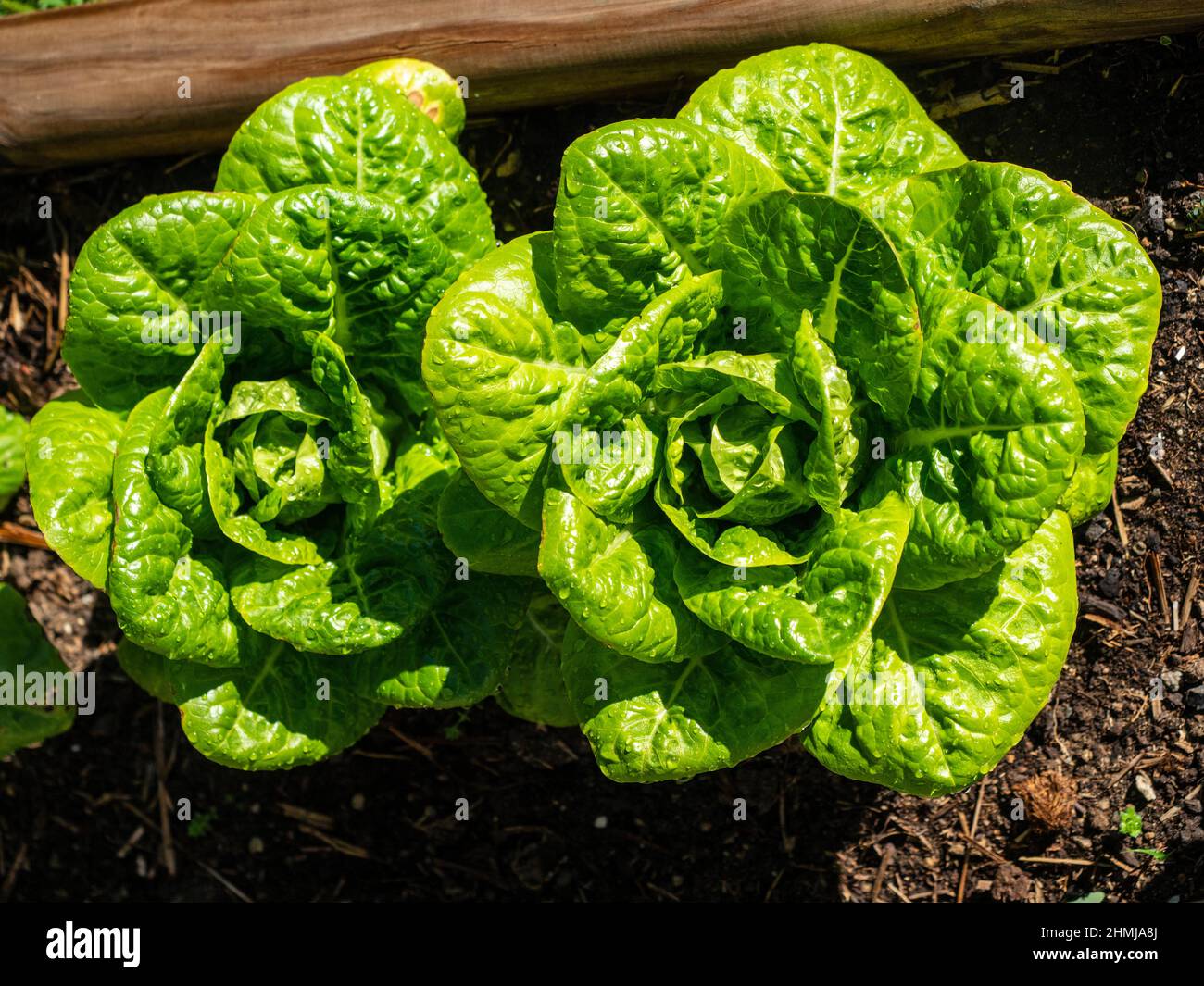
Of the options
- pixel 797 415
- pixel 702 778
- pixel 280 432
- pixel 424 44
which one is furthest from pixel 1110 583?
pixel 424 44

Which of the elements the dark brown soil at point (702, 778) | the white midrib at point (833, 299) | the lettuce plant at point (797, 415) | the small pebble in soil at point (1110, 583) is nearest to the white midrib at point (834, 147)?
the lettuce plant at point (797, 415)

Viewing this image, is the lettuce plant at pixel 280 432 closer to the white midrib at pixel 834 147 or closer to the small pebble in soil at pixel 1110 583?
the white midrib at pixel 834 147

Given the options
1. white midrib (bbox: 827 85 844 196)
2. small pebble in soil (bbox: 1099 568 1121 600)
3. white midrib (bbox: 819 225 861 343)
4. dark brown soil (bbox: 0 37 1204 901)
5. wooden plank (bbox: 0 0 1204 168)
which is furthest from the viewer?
small pebble in soil (bbox: 1099 568 1121 600)

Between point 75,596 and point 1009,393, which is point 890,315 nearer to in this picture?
point 1009,393

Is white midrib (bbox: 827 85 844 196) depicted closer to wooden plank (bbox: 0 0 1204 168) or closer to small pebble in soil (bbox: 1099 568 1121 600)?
wooden plank (bbox: 0 0 1204 168)

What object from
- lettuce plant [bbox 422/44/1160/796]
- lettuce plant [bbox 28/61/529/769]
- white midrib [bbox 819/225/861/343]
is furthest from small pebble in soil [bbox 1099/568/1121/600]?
lettuce plant [bbox 28/61/529/769]
